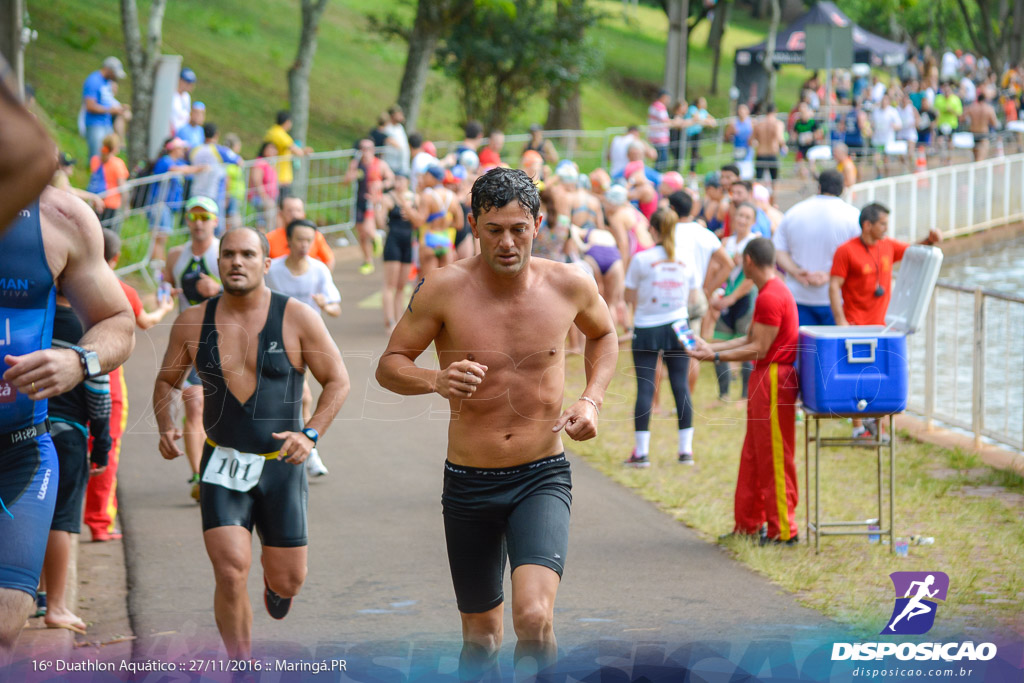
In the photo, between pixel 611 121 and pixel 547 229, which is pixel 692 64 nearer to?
pixel 611 121

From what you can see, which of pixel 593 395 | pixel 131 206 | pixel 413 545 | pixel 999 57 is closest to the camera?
pixel 593 395

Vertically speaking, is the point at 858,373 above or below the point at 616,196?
below

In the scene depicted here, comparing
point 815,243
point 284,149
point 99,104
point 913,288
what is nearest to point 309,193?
point 284,149

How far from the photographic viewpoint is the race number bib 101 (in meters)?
5.34

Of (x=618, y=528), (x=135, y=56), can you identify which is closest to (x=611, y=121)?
(x=135, y=56)

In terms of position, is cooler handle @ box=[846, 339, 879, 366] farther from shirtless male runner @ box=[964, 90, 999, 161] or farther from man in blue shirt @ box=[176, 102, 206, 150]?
shirtless male runner @ box=[964, 90, 999, 161]

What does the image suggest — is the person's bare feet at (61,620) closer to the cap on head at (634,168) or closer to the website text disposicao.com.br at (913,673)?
the website text disposicao.com.br at (913,673)

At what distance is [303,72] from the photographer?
74.9 feet

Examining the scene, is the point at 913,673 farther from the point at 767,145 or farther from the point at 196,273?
the point at 767,145

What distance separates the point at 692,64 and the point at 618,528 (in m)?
56.3

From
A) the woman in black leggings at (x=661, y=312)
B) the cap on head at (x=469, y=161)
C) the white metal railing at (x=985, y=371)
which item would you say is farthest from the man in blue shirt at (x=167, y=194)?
the white metal railing at (x=985, y=371)

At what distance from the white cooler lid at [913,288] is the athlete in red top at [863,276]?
7.06 feet

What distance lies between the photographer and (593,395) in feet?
15.2

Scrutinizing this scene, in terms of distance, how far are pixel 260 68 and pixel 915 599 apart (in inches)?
Answer: 1140
